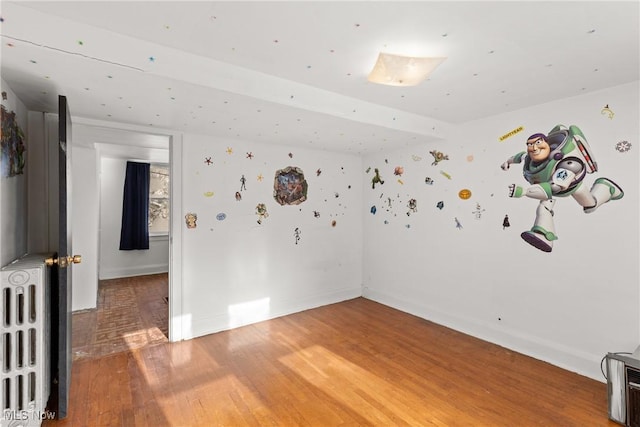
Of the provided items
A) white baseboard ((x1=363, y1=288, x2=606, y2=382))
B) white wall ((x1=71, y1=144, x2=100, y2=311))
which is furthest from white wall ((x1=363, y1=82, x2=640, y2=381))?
white wall ((x1=71, y1=144, x2=100, y2=311))

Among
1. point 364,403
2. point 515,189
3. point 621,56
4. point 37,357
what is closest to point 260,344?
point 364,403

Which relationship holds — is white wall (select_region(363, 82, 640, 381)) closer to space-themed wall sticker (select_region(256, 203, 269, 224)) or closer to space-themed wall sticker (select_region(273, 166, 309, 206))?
space-themed wall sticker (select_region(273, 166, 309, 206))

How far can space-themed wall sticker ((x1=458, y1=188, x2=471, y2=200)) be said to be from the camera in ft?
10.3

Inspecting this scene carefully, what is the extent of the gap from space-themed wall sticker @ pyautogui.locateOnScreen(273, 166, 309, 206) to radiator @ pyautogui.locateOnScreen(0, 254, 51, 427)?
7.35 feet

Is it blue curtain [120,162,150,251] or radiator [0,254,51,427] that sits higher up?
blue curtain [120,162,150,251]

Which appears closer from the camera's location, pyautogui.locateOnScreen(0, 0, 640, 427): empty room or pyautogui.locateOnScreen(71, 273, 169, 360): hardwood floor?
pyautogui.locateOnScreen(0, 0, 640, 427): empty room

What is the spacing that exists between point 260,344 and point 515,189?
2730 mm

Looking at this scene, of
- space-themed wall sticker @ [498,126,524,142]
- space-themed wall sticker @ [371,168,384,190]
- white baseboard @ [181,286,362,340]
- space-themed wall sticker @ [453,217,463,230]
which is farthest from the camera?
space-themed wall sticker @ [371,168,384,190]

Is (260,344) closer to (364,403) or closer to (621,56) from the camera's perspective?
(364,403)

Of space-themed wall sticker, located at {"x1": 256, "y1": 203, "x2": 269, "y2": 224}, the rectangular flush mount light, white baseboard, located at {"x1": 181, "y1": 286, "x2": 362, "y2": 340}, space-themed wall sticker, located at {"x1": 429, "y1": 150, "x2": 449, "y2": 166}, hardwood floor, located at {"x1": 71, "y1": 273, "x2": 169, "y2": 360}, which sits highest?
the rectangular flush mount light

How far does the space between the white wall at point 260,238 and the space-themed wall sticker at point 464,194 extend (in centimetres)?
150

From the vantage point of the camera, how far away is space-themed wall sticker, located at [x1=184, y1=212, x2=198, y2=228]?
3.08m

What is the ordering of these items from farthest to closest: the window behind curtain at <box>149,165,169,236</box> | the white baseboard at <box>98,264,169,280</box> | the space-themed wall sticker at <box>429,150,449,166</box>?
the window behind curtain at <box>149,165,169,236</box> < the white baseboard at <box>98,264,169,280</box> < the space-themed wall sticker at <box>429,150,449,166</box>

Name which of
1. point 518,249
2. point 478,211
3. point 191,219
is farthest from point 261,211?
point 518,249
